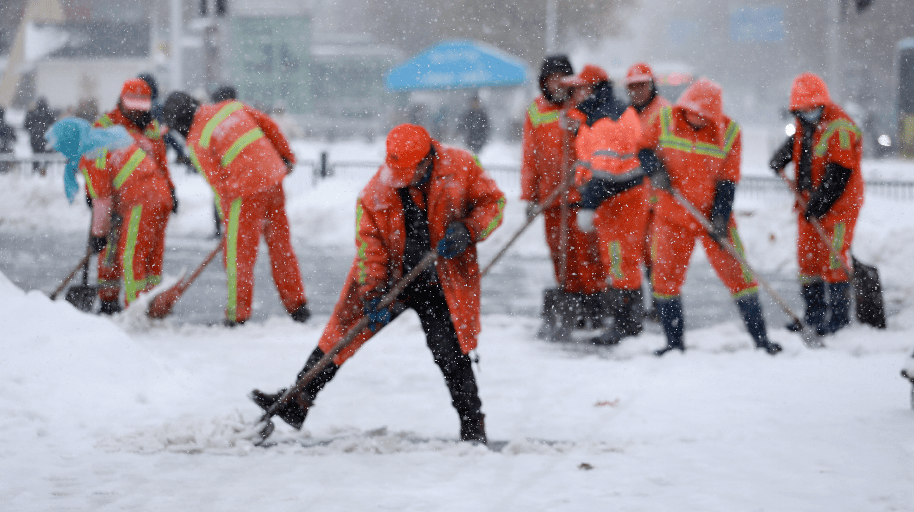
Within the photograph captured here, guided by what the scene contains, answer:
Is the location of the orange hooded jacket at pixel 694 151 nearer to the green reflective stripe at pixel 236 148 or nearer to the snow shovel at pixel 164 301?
the green reflective stripe at pixel 236 148

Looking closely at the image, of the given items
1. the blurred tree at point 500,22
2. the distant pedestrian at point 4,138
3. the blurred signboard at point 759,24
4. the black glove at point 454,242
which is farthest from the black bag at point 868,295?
the blurred signboard at point 759,24

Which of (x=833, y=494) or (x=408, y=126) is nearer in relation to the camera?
(x=833, y=494)

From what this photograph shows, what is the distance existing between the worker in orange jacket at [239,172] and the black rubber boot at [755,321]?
2873 mm

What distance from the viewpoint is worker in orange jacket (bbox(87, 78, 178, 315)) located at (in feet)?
23.1

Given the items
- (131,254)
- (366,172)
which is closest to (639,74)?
(131,254)

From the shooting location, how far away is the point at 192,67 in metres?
47.8

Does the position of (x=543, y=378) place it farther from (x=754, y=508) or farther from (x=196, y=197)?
(x=196, y=197)

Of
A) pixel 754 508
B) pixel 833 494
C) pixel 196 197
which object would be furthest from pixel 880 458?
pixel 196 197

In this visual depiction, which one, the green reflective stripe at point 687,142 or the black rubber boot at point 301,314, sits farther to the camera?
the black rubber boot at point 301,314

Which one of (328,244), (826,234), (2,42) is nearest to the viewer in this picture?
(826,234)

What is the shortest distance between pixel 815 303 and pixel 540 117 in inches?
82.7

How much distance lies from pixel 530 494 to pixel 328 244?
9.20m

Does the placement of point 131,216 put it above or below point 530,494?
above

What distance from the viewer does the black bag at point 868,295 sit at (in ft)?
22.2
